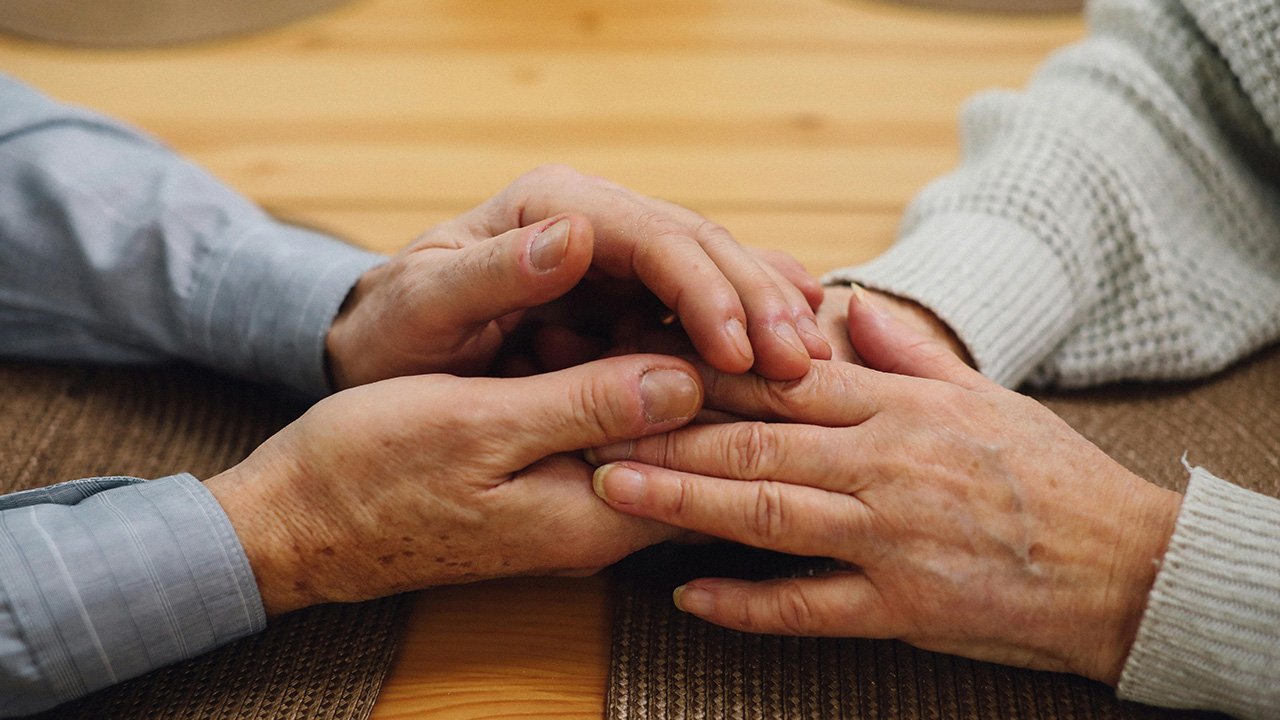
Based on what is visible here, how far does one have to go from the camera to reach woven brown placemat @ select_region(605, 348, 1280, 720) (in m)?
0.51

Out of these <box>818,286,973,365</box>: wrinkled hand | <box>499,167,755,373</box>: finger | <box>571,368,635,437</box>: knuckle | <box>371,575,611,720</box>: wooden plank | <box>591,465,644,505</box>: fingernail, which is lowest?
<box>371,575,611,720</box>: wooden plank

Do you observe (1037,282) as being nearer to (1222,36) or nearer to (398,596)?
(1222,36)

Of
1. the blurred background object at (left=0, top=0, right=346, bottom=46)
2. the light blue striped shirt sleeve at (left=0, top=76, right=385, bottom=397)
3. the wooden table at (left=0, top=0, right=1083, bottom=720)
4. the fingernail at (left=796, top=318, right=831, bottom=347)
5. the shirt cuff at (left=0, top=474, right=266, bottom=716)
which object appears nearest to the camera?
the shirt cuff at (left=0, top=474, right=266, bottom=716)

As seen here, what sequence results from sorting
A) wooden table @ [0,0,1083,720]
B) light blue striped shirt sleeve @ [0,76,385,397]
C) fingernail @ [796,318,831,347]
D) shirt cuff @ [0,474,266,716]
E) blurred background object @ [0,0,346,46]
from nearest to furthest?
shirt cuff @ [0,474,266,716] < fingernail @ [796,318,831,347] < light blue striped shirt sleeve @ [0,76,385,397] < wooden table @ [0,0,1083,720] < blurred background object @ [0,0,346,46]

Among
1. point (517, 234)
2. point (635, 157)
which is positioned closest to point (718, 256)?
point (517, 234)

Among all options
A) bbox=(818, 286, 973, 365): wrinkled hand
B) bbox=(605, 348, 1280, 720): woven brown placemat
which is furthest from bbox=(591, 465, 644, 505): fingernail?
bbox=(818, 286, 973, 365): wrinkled hand

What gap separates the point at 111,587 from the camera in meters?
0.46

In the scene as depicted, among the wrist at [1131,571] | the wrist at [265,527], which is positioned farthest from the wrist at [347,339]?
the wrist at [1131,571]

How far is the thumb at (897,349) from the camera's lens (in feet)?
1.84

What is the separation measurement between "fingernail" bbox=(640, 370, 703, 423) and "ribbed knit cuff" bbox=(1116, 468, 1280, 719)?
0.27 meters

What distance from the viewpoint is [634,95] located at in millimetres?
1242

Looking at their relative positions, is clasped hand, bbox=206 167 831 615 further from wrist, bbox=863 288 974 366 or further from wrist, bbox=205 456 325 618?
wrist, bbox=863 288 974 366

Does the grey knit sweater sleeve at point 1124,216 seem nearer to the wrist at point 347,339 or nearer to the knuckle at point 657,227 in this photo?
the knuckle at point 657,227

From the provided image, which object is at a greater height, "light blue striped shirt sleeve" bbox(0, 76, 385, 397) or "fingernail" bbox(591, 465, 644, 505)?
"light blue striped shirt sleeve" bbox(0, 76, 385, 397)
